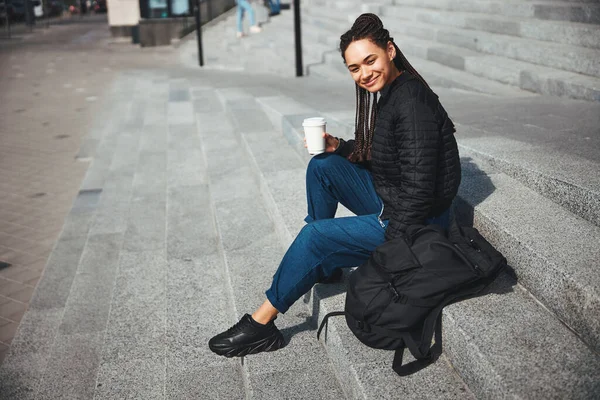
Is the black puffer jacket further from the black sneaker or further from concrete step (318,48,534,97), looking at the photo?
concrete step (318,48,534,97)

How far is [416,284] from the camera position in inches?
84.4

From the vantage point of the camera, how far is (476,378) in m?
2.03

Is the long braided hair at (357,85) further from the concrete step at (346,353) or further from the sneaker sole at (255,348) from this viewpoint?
the sneaker sole at (255,348)

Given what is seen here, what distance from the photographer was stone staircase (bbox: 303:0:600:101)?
226 inches

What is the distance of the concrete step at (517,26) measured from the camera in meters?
5.97

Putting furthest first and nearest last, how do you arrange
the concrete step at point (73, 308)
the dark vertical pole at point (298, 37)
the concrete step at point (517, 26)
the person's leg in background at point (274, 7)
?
1. the person's leg in background at point (274, 7)
2. the dark vertical pole at point (298, 37)
3. the concrete step at point (517, 26)
4. the concrete step at point (73, 308)

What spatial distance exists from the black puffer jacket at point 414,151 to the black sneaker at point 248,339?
0.75 meters

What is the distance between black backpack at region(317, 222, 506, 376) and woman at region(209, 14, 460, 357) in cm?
15

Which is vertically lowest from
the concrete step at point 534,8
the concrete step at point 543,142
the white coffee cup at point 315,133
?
the concrete step at point 543,142

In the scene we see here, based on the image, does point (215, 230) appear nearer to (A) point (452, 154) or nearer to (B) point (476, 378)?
(A) point (452, 154)

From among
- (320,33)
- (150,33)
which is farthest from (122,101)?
(150,33)

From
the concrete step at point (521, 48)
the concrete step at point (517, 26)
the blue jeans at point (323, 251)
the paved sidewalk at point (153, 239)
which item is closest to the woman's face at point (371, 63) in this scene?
the blue jeans at point (323, 251)

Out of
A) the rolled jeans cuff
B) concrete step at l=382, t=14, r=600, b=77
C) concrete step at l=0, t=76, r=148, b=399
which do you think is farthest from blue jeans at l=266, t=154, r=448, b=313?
concrete step at l=382, t=14, r=600, b=77

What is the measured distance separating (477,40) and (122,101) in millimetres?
5595
